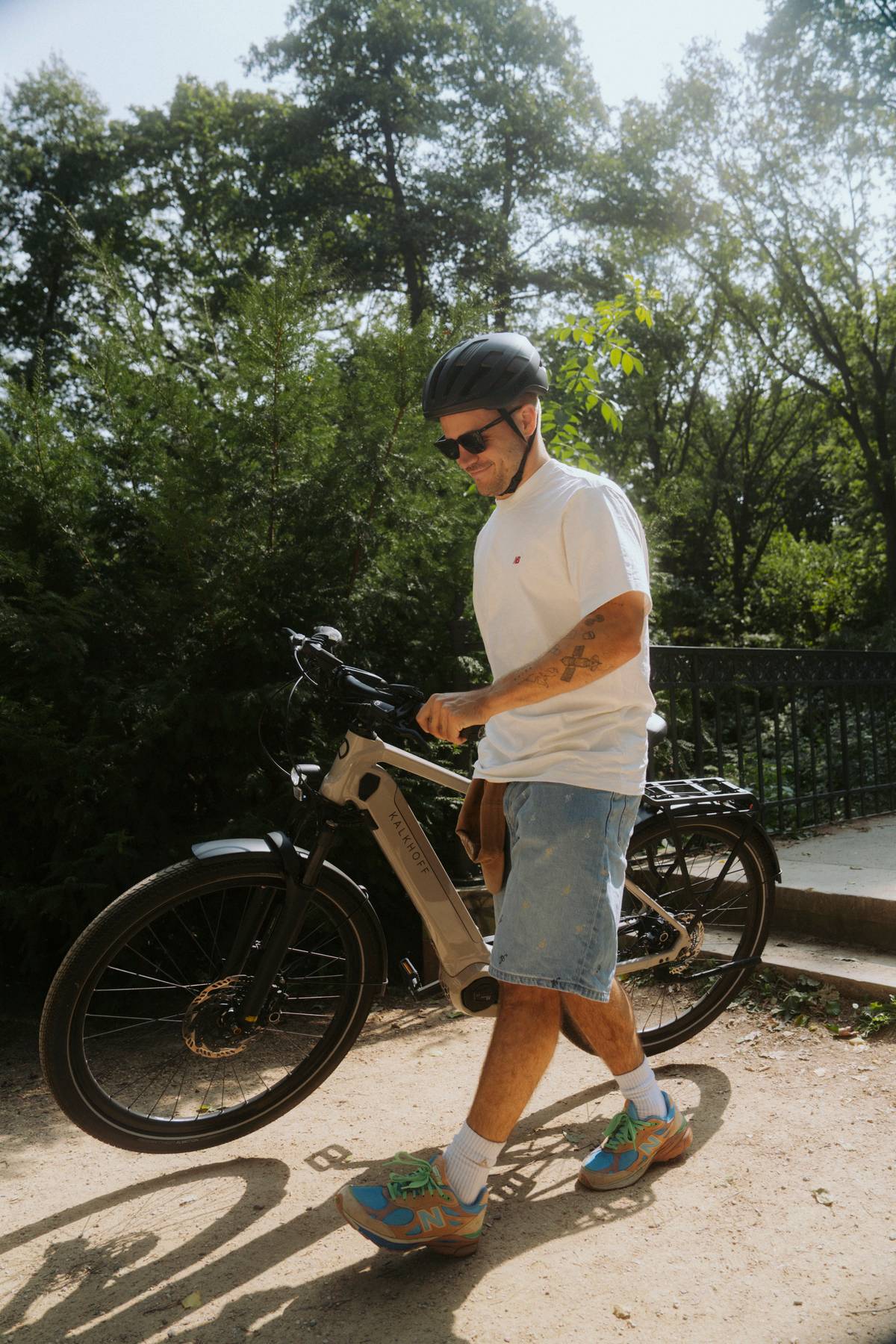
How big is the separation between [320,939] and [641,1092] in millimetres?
1082

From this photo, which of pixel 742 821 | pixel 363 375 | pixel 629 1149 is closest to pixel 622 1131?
pixel 629 1149

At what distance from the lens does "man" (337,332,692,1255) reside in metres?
2.28

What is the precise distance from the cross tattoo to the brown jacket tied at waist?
0.45m

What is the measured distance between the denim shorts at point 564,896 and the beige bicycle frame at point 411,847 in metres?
0.44

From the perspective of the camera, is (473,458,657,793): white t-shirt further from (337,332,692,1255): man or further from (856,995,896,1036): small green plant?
(856,995,896,1036): small green plant

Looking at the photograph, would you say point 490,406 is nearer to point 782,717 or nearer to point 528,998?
point 528,998

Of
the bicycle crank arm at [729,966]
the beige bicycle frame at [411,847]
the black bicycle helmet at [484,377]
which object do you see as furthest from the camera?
the bicycle crank arm at [729,966]

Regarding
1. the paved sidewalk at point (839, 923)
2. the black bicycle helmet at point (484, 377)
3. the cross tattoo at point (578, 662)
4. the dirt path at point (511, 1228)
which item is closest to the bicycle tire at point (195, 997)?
the dirt path at point (511, 1228)

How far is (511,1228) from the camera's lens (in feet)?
8.14

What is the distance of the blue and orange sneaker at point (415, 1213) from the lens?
2.25 m

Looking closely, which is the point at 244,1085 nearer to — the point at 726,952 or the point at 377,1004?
the point at 377,1004

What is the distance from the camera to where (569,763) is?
2.38 m

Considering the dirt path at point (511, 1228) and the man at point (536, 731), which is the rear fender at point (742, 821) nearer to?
the dirt path at point (511, 1228)

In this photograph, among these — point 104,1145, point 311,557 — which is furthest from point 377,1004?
point 311,557
